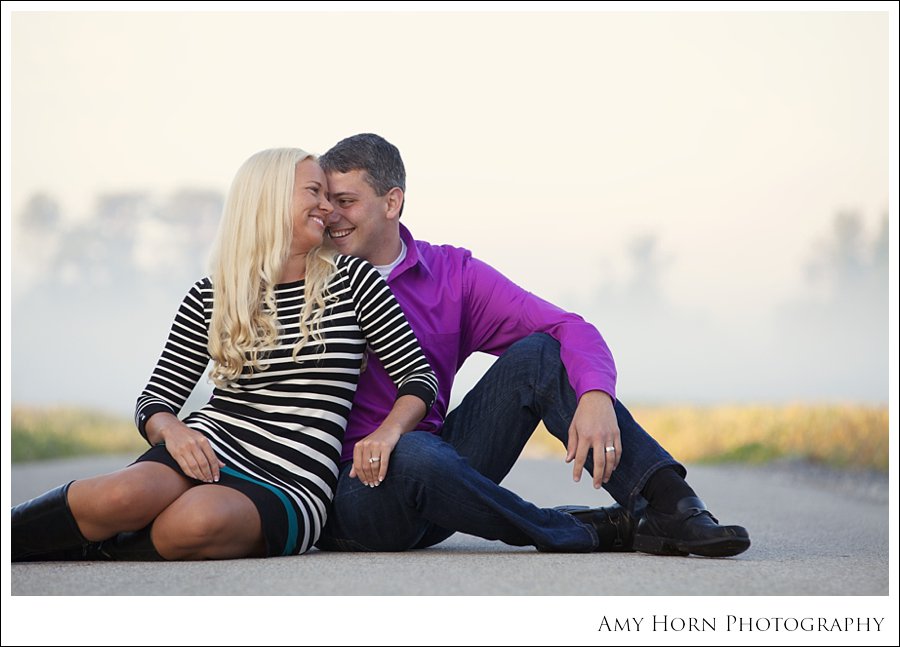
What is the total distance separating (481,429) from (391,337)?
0.39 metres

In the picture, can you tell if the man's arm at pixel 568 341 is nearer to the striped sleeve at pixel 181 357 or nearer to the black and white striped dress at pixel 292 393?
the black and white striped dress at pixel 292 393

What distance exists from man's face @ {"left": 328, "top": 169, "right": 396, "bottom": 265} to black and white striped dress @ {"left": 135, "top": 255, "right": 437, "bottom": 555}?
30 cm

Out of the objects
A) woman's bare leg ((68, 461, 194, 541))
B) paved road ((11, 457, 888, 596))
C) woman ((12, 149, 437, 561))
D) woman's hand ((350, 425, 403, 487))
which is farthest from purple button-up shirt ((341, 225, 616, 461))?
woman's bare leg ((68, 461, 194, 541))

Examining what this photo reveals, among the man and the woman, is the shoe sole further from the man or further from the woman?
the woman

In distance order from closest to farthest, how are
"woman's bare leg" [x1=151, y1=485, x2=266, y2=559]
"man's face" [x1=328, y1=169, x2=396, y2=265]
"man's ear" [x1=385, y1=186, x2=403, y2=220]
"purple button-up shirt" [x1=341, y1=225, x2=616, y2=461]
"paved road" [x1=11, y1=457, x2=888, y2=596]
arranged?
"paved road" [x1=11, y1=457, x2=888, y2=596], "woman's bare leg" [x1=151, y1=485, x2=266, y2=559], "purple button-up shirt" [x1=341, y1=225, x2=616, y2=461], "man's face" [x1=328, y1=169, x2=396, y2=265], "man's ear" [x1=385, y1=186, x2=403, y2=220]

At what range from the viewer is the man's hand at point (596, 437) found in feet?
10.1

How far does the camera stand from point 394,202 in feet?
12.6

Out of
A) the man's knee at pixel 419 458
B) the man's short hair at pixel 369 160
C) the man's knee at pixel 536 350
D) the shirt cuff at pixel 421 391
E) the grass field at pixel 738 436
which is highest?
the man's short hair at pixel 369 160

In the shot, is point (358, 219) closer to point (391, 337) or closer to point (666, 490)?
point (391, 337)

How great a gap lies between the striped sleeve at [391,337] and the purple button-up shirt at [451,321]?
0.64 feet

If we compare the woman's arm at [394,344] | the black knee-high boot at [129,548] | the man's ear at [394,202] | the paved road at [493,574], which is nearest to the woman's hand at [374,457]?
the woman's arm at [394,344]

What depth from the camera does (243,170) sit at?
337cm

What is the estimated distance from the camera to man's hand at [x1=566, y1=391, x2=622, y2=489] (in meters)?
3.09

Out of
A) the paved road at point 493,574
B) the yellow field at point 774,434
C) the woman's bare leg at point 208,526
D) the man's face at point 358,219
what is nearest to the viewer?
the paved road at point 493,574
